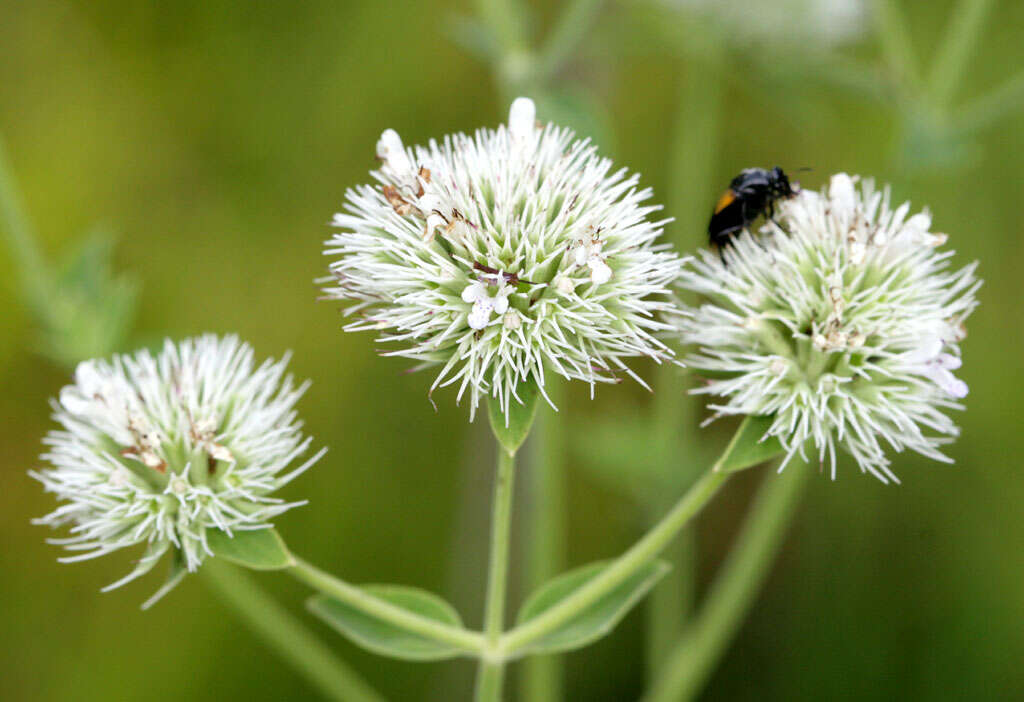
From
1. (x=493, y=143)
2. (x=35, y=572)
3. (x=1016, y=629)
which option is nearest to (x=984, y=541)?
(x=1016, y=629)

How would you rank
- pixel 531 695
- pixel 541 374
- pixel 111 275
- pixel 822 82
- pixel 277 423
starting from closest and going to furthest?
1. pixel 541 374
2. pixel 277 423
3. pixel 531 695
4. pixel 822 82
5. pixel 111 275

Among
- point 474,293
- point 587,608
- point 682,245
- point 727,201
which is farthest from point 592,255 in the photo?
point 682,245

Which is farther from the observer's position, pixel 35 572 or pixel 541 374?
pixel 35 572

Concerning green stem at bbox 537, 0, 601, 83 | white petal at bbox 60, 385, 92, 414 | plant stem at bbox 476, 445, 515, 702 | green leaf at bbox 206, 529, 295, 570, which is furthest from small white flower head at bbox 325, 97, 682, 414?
green stem at bbox 537, 0, 601, 83

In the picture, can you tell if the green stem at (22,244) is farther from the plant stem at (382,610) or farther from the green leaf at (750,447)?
the green leaf at (750,447)

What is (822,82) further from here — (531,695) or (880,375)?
(531,695)

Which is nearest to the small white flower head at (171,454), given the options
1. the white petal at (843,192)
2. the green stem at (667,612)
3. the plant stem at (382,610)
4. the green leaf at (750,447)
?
the plant stem at (382,610)

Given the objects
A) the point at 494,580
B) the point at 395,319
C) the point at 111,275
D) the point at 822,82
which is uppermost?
the point at 822,82
